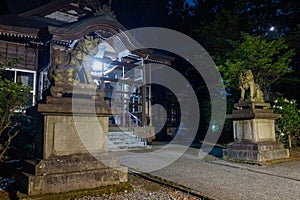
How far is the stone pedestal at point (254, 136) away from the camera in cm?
680

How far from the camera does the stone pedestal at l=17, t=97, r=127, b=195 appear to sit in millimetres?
3729

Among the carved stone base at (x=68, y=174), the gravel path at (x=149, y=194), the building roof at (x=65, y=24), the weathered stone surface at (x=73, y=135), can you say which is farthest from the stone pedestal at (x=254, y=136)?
the building roof at (x=65, y=24)

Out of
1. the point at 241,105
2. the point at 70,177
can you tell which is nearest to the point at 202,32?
the point at 241,105

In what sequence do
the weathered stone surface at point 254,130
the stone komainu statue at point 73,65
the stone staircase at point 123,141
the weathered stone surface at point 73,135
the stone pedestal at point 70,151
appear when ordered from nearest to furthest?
1. the stone pedestal at point 70,151
2. the weathered stone surface at point 73,135
3. the stone komainu statue at point 73,65
4. the weathered stone surface at point 254,130
5. the stone staircase at point 123,141

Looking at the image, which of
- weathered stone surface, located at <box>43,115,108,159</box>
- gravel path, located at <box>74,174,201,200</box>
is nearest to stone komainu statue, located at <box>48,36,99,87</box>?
weathered stone surface, located at <box>43,115,108,159</box>

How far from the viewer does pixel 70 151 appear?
162 inches

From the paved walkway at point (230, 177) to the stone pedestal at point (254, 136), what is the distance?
41 cm

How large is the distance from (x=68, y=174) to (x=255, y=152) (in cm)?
531

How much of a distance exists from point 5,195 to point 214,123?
10811 millimetres

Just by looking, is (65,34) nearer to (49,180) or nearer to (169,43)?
(49,180)

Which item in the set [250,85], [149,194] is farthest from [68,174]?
[250,85]

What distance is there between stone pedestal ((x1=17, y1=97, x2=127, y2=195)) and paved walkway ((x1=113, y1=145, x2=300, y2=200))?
1.60m

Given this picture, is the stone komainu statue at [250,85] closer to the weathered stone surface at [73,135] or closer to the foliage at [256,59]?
the foliage at [256,59]

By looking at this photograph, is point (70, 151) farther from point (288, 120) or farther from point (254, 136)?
point (288, 120)
